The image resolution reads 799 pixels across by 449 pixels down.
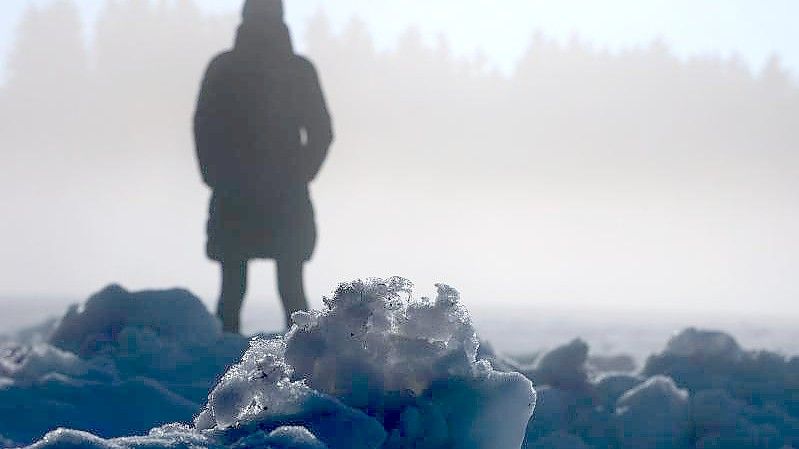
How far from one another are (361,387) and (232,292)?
540 centimetres

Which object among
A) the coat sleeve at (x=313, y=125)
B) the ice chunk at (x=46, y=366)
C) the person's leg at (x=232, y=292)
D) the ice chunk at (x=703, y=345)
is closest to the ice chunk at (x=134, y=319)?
the ice chunk at (x=46, y=366)

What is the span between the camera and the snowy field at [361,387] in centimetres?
220

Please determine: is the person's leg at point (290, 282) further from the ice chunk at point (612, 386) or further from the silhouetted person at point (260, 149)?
the ice chunk at point (612, 386)

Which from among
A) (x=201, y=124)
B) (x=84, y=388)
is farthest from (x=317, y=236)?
(x=84, y=388)

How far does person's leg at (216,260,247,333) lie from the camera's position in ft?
24.7

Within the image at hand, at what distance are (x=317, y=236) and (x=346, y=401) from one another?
5.41m

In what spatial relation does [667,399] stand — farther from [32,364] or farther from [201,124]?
[201,124]

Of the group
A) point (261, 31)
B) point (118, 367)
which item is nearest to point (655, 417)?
point (118, 367)

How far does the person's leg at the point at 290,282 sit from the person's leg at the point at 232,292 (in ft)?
0.94

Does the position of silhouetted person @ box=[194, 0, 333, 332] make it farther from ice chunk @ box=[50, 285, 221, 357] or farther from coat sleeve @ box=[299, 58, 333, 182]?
ice chunk @ box=[50, 285, 221, 357]

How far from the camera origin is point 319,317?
2422mm

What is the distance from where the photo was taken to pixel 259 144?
7367mm

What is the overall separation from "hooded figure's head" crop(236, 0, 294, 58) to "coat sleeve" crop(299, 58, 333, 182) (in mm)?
276

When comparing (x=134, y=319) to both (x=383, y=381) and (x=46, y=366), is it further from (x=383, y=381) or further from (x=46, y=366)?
(x=383, y=381)
